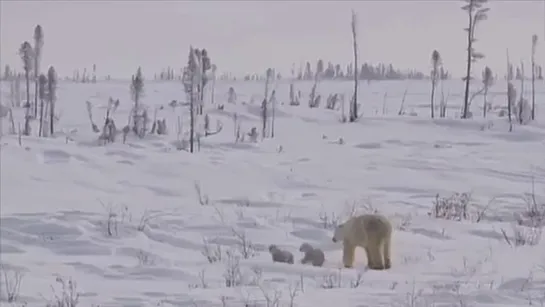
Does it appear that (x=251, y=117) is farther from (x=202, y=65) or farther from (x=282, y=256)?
(x=282, y=256)

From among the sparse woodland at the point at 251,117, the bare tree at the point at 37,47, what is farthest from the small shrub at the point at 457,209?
the bare tree at the point at 37,47

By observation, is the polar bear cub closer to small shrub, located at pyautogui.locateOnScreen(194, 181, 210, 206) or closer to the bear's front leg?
the bear's front leg

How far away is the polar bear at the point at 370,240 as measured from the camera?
15.9 feet

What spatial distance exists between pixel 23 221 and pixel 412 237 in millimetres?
2695

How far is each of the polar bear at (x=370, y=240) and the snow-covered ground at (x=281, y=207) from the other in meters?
0.15

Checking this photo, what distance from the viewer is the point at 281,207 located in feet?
22.3

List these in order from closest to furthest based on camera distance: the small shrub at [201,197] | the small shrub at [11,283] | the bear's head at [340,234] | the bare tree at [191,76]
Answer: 1. the small shrub at [11,283]
2. the bear's head at [340,234]
3. the small shrub at [201,197]
4. the bare tree at [191,76]

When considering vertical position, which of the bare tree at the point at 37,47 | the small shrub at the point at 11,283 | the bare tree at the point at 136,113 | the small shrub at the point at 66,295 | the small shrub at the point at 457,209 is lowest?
the small shrub at the point at 11,283

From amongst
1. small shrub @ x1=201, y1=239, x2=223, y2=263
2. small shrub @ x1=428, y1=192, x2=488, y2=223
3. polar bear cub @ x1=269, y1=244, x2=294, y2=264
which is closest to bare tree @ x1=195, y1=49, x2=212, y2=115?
small shrub @ x1=428, y1=192, x2=488, y2=223

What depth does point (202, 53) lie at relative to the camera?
37.2 ft

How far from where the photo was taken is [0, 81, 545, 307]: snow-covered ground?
13.5 ft

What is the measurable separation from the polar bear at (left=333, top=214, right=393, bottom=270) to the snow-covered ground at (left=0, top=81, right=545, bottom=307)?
0.15 metres

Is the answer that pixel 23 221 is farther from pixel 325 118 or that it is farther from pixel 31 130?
pixel 325 118

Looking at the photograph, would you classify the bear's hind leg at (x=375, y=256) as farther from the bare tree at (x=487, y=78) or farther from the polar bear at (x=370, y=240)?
the bare tree at (x=487, y=78)
